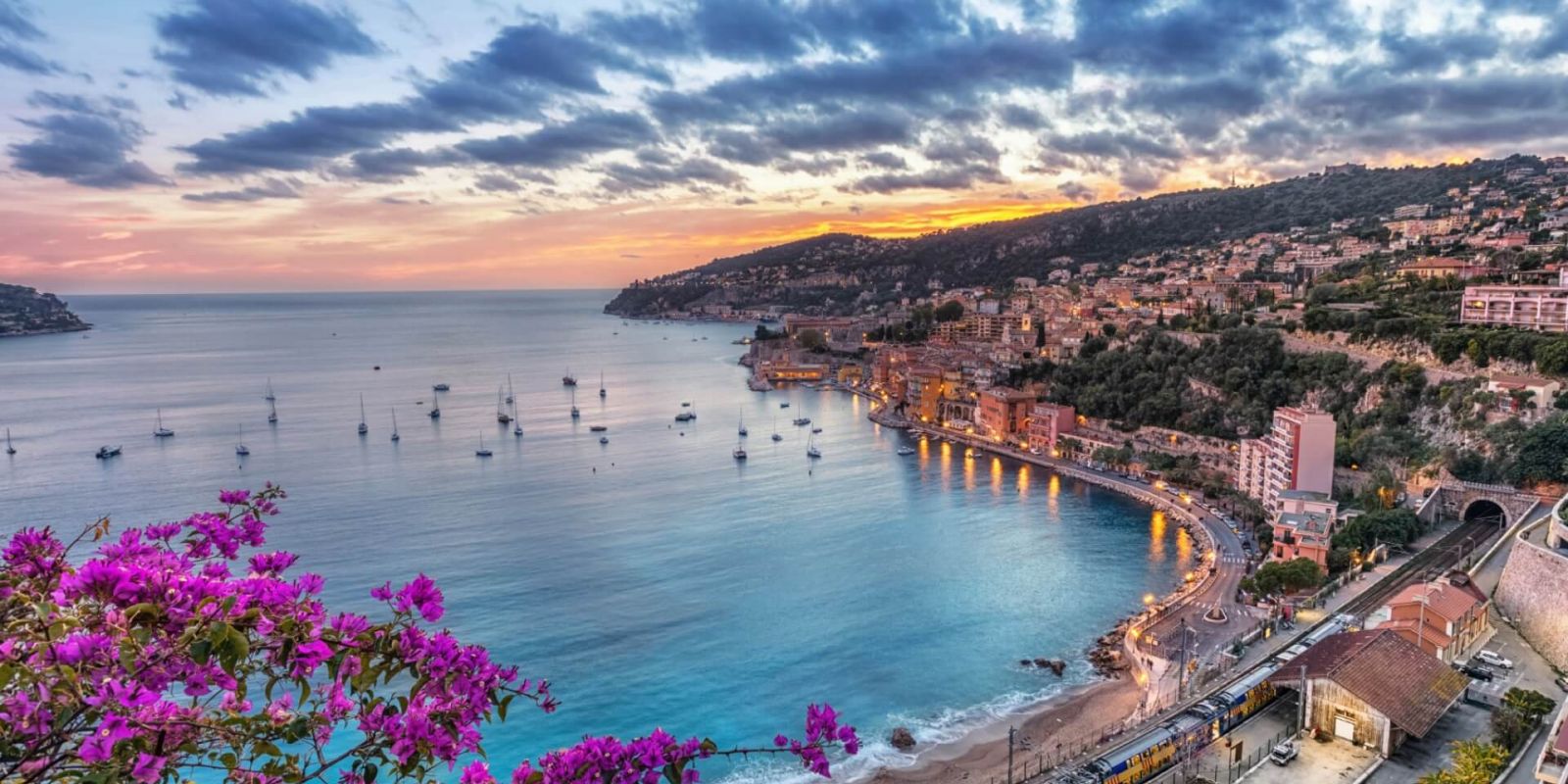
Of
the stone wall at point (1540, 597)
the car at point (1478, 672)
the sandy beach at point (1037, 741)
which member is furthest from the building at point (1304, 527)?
the sandy beach at point (1037, 741)

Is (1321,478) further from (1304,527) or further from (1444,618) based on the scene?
(1444,618)

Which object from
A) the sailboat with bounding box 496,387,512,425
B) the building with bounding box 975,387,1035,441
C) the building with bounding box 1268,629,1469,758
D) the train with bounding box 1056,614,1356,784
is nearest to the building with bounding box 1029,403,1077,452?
the building with bounding box 975,387,1035,441

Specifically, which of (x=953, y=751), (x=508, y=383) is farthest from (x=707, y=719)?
(x=508, y=383)

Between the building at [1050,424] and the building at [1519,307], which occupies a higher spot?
the building at [1519,307]

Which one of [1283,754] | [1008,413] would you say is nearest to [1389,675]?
[1283,754]

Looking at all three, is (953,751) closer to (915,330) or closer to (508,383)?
(508,383)

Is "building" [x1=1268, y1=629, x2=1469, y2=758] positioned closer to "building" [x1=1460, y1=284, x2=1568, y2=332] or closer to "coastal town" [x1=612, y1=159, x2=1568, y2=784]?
"coastal town" [x1=612, y1=159, x2=1568, y2=784]

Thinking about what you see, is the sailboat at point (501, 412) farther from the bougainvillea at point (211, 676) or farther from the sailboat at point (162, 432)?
the bougainvillea at point (211, 676)
